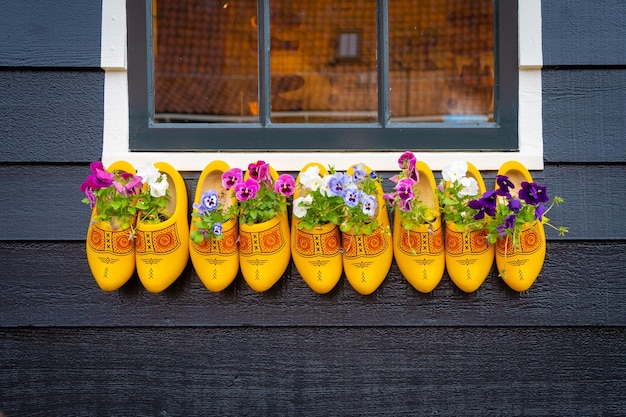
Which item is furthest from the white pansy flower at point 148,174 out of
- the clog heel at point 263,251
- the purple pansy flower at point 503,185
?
the purple pansy flower at point 503,185

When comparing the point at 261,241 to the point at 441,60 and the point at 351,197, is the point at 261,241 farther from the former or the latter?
the point at 441,60

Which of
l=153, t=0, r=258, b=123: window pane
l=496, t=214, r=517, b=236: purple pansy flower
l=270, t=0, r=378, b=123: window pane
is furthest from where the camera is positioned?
l=270, t=0, r=378, b=123: window pane

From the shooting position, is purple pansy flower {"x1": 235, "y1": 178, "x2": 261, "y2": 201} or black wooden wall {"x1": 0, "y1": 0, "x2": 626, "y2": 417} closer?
purple pansy flower {"x1": 235, "y1": 178, "x2": 261, "y2": 201}

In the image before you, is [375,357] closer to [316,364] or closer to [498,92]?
[316,364]

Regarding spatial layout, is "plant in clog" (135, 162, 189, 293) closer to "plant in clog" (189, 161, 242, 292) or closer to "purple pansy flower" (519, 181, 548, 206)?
"plant in clog" (189, 161, 242, 292)

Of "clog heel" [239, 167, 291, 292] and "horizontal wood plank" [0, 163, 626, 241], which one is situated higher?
"horizontal wood plank" [0, 163, 626, 241]

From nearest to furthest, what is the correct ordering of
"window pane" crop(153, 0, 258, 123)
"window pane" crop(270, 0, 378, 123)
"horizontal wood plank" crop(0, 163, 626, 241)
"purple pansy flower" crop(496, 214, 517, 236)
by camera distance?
"purple pansy flower" crop(496, 214, 517, 236), "horizontal wood plank" crop(0, 163, 626, 241), "window pane" crop(153, 0, 258, 123), "window pane" crop(270, 0, 378, 123)

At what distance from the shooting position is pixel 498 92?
1.69 m

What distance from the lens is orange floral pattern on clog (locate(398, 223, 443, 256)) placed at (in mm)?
1562

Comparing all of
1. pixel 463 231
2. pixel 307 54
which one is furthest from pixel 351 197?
pixel 307 54

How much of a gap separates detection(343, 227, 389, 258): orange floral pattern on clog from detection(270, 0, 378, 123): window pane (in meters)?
0.46

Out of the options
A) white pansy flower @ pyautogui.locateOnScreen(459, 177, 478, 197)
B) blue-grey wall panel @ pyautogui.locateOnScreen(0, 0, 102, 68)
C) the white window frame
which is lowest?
white pansy flower @ pyautogui.locateOnScreen(459, 177, 478, 197)

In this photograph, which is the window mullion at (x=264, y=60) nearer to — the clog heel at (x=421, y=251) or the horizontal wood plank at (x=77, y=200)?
the horizontal wood plank at (x=77, y=200)

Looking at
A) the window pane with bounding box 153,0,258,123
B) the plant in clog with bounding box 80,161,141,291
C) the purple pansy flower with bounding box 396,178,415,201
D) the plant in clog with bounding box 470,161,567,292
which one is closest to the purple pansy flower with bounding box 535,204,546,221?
the plant in clog with bounding box 470,161,567,292
